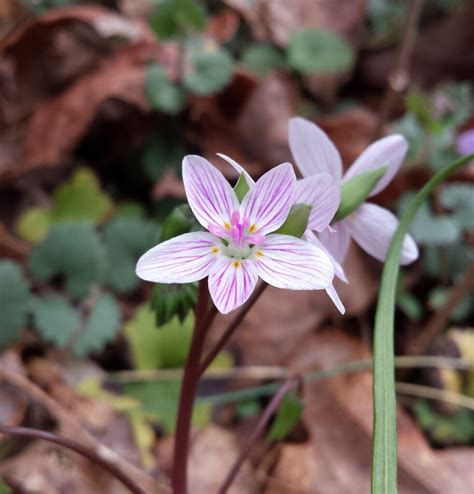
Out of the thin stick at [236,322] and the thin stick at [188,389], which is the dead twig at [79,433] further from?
the thin stick at [236,322]

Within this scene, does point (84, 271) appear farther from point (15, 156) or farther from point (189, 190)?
point (189, 190)

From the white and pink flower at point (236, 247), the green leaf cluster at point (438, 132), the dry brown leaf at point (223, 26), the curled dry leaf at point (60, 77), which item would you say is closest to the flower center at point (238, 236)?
the white and pink flower at point (236, 247)

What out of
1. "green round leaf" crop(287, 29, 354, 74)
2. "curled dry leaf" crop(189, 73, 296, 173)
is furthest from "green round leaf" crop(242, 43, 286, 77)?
"curled dry leaf" crop(189, 73, 296, 173)

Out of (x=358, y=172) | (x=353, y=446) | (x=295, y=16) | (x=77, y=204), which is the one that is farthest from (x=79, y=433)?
(x=295, y=16)

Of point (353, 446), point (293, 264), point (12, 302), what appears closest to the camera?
point (293, 264)

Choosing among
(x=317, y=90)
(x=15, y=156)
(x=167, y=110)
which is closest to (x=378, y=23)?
(x=317, y=90)

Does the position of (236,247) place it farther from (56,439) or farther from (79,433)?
(79,433)

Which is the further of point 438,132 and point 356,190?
point 438,132

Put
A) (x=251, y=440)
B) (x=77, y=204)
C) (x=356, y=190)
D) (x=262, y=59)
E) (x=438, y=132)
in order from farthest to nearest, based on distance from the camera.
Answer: (x=262, y=59) < (x=77, y=204) < (x=438, y=132) < (x=251, y=440) < (x=356, y=190)
